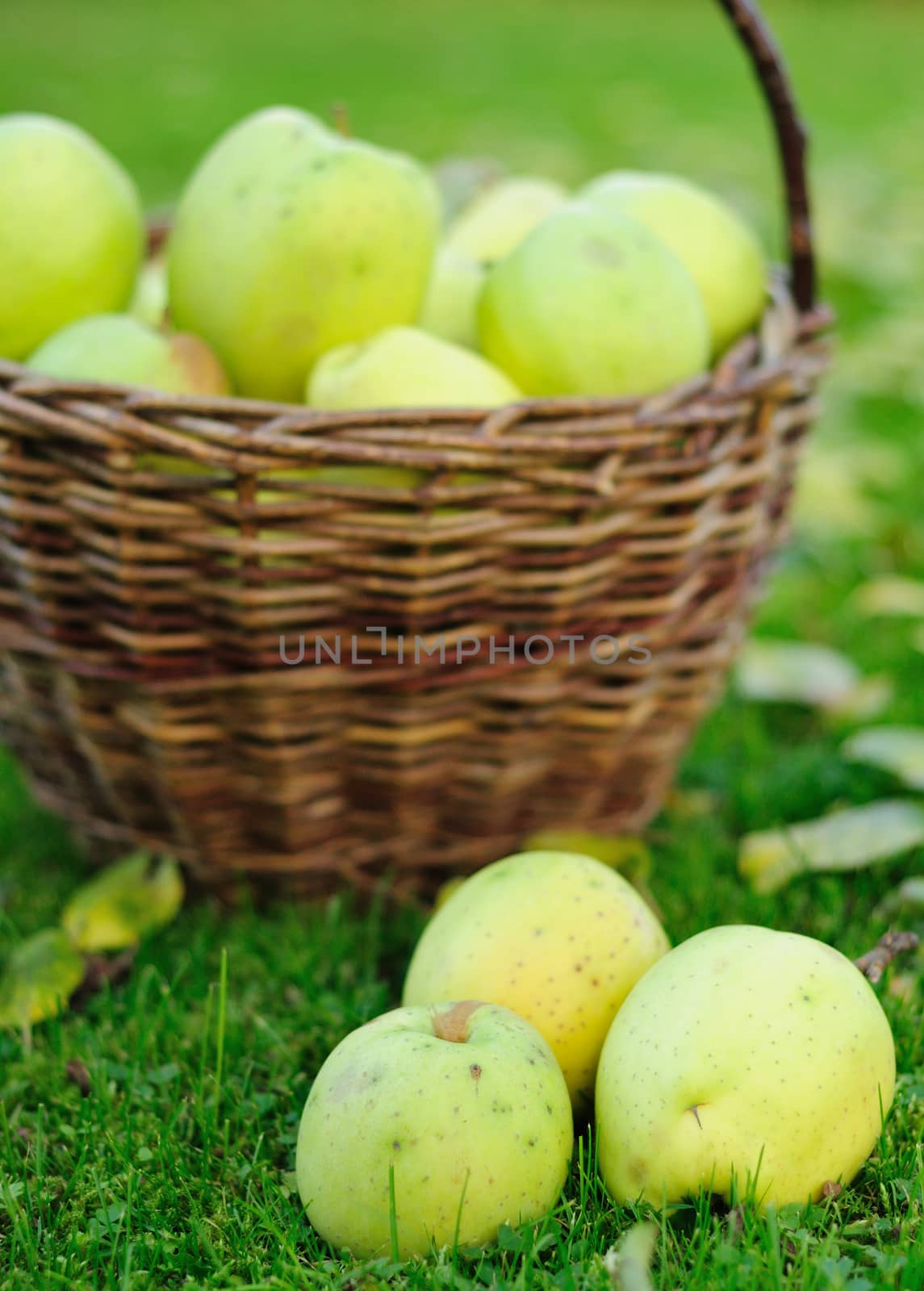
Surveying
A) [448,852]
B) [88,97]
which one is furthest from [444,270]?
[88,97]

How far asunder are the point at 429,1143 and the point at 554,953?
212 mm

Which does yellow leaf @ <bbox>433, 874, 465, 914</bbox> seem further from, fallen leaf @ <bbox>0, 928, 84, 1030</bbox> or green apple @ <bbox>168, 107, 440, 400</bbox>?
green apple @ <bbox>168, 107, 440, 400</bbox>

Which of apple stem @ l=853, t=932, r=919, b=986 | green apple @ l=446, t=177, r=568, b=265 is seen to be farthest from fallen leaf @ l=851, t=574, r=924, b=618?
apple stem @ l=853, t=932, r=919, b=986

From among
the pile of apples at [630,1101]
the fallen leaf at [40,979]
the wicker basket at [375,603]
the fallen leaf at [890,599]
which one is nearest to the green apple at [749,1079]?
the pile of apples at [630,1101]

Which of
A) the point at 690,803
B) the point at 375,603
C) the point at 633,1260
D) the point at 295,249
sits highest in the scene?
the point at 295,249

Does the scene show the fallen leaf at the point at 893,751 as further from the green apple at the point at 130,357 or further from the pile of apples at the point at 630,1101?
the green apple at the point at 130,357

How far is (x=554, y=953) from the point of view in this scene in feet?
3.26

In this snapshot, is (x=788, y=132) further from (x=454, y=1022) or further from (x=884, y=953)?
(x=454, y=1022)

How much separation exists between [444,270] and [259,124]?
26 centimetres

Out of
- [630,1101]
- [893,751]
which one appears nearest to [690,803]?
[893,751]

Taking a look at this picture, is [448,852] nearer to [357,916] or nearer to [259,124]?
[357,916]

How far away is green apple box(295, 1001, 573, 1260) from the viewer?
820mm

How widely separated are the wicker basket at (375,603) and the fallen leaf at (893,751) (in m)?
0.23

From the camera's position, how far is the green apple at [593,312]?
1249mm
